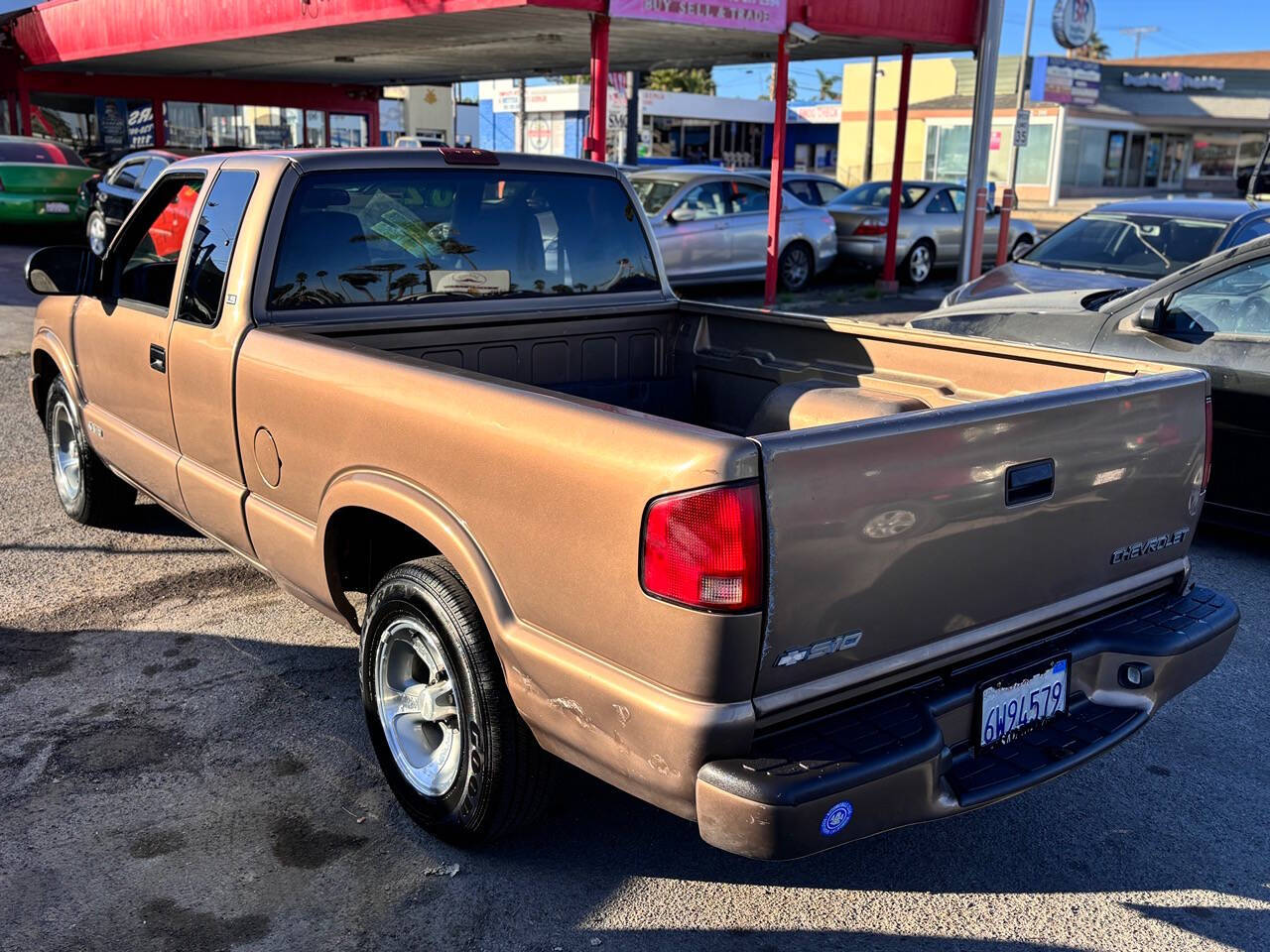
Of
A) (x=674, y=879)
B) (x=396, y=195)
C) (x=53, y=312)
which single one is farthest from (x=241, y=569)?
(x=674, y=879)

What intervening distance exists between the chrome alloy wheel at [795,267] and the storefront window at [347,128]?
1710cm

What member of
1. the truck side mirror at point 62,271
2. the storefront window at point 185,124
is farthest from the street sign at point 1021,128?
the storefront window at point 185,124

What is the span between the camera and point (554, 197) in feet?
15.3

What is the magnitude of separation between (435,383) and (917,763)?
1495 mm

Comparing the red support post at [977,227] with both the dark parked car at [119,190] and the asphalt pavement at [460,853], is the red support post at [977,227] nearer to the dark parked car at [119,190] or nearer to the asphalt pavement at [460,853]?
the dark parked car at [119,190]

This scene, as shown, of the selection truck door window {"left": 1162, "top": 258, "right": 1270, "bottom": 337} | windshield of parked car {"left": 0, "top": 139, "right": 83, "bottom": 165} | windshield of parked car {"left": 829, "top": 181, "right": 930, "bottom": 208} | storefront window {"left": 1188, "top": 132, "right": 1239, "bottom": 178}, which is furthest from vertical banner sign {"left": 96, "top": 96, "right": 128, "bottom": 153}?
storefront window {"left": 1188, "top": 132, "right": 1239, "bottom": 178}

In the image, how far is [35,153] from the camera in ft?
59.5

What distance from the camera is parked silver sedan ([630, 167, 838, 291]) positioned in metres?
14.4

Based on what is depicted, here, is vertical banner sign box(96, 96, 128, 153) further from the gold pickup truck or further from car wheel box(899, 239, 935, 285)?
the gold pickup truck

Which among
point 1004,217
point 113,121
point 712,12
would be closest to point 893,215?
point 1004,217

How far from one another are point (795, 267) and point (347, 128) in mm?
20256

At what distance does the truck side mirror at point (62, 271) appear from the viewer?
484cm

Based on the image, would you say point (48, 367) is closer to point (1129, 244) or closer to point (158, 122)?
point (1129, 244)

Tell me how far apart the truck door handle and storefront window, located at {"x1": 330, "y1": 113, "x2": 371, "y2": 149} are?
95.3 ft
